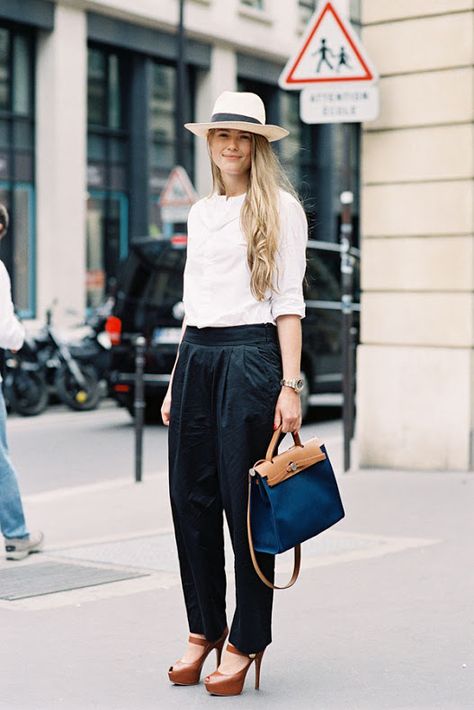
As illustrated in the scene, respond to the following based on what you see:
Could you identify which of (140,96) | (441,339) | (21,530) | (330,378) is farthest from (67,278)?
(21,530)

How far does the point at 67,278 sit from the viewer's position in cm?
2550

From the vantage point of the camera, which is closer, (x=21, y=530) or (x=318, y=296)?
(x=21, y=530)

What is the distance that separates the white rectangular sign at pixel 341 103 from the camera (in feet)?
31.8

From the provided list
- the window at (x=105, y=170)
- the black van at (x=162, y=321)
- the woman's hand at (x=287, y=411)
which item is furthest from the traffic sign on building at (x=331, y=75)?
the window at (x=105, y=170)

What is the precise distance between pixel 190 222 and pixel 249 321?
43 centimetres

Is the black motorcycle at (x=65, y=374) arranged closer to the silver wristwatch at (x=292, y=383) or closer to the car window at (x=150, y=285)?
the car window at (x=150, y=285)

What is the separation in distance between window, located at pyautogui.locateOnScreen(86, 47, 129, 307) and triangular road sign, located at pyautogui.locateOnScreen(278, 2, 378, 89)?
17.1 meters

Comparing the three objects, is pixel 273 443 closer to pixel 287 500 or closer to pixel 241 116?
pixel 287 500

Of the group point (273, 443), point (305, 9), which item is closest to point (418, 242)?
point (273, 443)

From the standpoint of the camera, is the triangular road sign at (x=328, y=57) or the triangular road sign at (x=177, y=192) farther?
the triangular road sign at (x=177, y=192)

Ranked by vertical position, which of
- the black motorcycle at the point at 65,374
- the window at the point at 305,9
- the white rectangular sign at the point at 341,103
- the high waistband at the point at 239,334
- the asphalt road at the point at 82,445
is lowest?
the asphalt road at the point at 82,445

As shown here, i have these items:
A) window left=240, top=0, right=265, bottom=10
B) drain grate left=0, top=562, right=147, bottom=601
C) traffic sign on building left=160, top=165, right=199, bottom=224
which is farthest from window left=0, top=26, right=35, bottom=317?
drain grate left=0, top=562, right=147, bottom=601

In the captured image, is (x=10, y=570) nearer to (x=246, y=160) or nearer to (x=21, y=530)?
(x=21, y=530)

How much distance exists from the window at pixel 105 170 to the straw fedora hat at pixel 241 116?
2205cm
